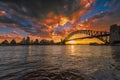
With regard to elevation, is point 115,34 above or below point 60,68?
above

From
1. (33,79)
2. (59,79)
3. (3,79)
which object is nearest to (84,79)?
(59,79)

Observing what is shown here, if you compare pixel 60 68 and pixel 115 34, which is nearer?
pixel 60 68

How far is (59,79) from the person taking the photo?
9.20m

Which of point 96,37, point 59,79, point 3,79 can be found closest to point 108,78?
point 59,79

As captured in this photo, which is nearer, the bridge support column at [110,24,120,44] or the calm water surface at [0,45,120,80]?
the calm water surface at [0,45,120,80]

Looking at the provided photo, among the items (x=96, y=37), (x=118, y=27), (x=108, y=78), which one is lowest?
(x=108, y=78)

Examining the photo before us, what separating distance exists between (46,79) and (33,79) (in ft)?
3.00

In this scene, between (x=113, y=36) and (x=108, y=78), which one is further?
(x=113, y=36)

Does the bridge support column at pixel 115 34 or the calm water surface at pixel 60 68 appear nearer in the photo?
the calm water surface at pixel 60 68

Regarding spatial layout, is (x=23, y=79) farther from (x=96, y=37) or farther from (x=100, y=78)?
(x=96, y=37)

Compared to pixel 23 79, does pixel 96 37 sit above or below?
above

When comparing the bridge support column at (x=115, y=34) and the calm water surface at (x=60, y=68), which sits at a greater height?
the bridge support column at (x=115, y=34)

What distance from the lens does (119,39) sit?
119 metres

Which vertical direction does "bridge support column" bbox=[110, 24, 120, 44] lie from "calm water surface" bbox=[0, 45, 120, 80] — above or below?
above
